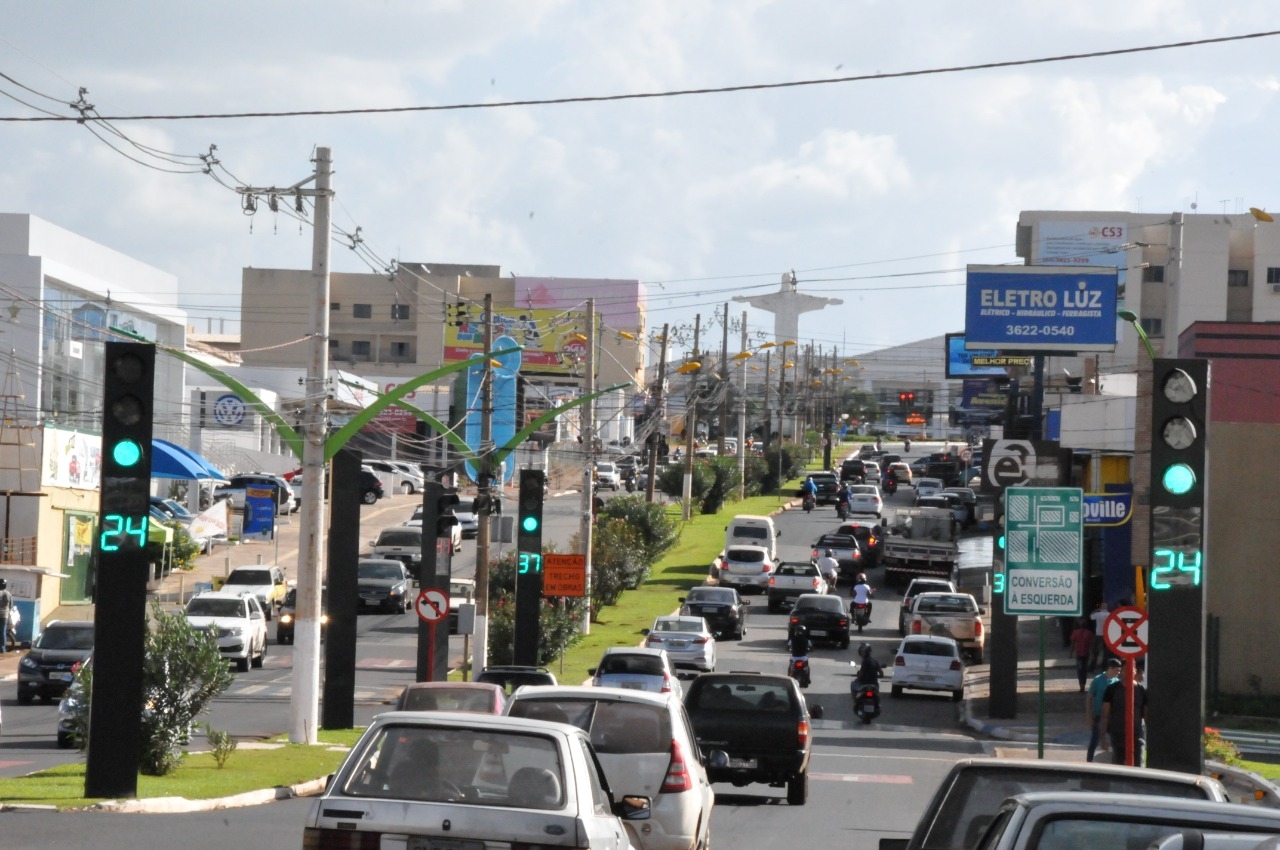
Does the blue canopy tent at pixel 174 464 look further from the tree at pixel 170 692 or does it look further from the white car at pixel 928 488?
the white car at pixel 928 488

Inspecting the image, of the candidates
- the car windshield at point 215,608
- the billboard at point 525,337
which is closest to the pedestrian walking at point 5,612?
the car windshield at point 215,608

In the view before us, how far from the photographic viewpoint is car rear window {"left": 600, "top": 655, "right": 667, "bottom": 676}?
83.8ft

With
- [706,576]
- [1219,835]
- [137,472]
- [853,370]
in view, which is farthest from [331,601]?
[853,370]

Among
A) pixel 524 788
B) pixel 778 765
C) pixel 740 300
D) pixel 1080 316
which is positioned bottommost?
pixel 778 765

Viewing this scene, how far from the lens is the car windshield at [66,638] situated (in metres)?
32.4

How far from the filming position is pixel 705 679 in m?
20.1

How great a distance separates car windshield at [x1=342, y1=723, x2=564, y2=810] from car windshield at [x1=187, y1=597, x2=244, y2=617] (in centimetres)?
3158

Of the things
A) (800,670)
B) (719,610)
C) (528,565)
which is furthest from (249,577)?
(800,670)

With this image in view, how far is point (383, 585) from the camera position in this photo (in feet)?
168

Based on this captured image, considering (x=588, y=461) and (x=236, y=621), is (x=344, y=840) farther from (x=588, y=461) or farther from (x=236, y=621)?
(x=588, y=461)

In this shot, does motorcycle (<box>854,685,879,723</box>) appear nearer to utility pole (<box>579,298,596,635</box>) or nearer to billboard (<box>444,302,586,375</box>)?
utility pole (<box>579,298,596,635</box>)

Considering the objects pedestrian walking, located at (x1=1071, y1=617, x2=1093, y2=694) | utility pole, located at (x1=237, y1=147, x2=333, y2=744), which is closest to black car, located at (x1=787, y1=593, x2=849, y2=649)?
pedestrian walking, located at (x1=1071, y1=617, x2=1093, y2=694)

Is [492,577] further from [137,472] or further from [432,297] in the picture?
[432,297]

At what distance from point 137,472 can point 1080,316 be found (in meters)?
35.9
